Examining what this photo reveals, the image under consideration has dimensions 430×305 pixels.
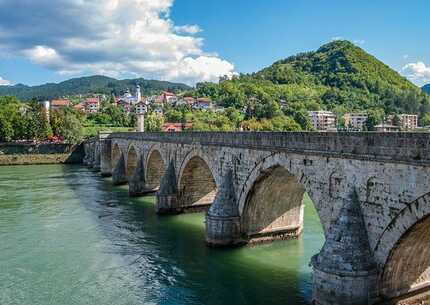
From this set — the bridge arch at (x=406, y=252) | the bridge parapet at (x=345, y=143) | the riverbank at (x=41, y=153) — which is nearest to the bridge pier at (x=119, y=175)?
the bridge parapet at (x=345, y=143)

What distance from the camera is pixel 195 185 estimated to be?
24078mm

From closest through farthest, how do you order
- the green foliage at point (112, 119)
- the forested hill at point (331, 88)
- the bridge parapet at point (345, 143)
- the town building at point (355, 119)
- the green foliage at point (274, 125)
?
1. the bridge parapet at point (345, 143)
2. the green foliage at point (274, 125)
3. the green foliage at point (112, 119)
4. the town building at point (355, 119)
5. the forested hill at point (331, 88)

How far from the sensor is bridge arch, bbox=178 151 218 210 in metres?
23.6

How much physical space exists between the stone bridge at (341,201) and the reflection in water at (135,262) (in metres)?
1.39

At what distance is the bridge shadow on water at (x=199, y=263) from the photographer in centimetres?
1304

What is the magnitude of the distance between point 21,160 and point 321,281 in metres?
53.3

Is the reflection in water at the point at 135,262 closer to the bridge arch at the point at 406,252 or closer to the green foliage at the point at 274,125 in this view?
the bridge arch at the point at 406,252

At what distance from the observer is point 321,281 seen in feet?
35.3

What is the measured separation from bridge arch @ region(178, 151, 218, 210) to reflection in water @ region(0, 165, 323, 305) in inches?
39.7

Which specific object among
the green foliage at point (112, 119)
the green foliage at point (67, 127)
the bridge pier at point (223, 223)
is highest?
the green foliage at point (112, 119)

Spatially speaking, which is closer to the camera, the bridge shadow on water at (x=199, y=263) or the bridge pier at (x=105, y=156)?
the bridge shadow on water at (x=199, y=263)

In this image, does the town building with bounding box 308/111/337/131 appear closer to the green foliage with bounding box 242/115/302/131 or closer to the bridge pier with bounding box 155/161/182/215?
the green foliage with bounding box 242/115/302/131

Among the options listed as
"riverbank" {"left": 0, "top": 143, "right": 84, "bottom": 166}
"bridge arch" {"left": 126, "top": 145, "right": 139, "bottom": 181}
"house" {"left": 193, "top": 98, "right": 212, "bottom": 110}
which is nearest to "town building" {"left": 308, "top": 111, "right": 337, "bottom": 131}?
"house" {"left": 193, "top": 98, "right": 212, "bottom": 110}

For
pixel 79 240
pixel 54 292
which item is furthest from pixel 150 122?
pixel 54 292
